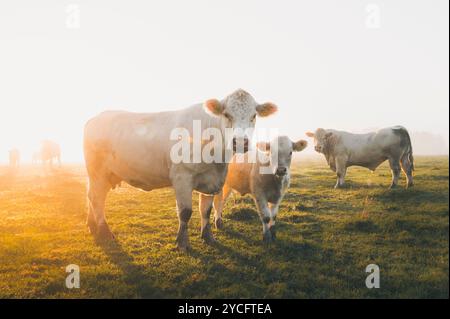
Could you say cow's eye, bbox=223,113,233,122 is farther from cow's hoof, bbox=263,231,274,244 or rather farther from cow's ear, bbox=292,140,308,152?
cow's hoof, bbox=263,231,274,244

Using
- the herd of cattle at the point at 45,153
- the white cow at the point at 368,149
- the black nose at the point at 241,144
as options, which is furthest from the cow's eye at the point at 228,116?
the herd of cattle at the point at 45,153

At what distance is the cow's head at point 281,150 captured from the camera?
7676 millimetres

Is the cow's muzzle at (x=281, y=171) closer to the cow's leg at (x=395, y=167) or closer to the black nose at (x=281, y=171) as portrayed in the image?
the black nose at (x=281, y=171)

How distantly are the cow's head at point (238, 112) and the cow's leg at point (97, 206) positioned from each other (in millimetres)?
3838

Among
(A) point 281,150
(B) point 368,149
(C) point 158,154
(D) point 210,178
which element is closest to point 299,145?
(A) point 281,150

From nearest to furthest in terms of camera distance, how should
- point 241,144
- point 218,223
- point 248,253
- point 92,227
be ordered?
point 241,144
point 248,253
point 92,227
point 218,223

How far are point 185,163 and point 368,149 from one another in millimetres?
10963

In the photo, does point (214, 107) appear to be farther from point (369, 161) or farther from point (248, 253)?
point (369, 161)

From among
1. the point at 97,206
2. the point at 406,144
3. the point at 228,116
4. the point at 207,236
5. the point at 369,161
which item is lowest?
the point at 207,236

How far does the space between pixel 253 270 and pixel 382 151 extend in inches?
439

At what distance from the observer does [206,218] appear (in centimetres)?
790

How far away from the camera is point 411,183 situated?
13.4 m
